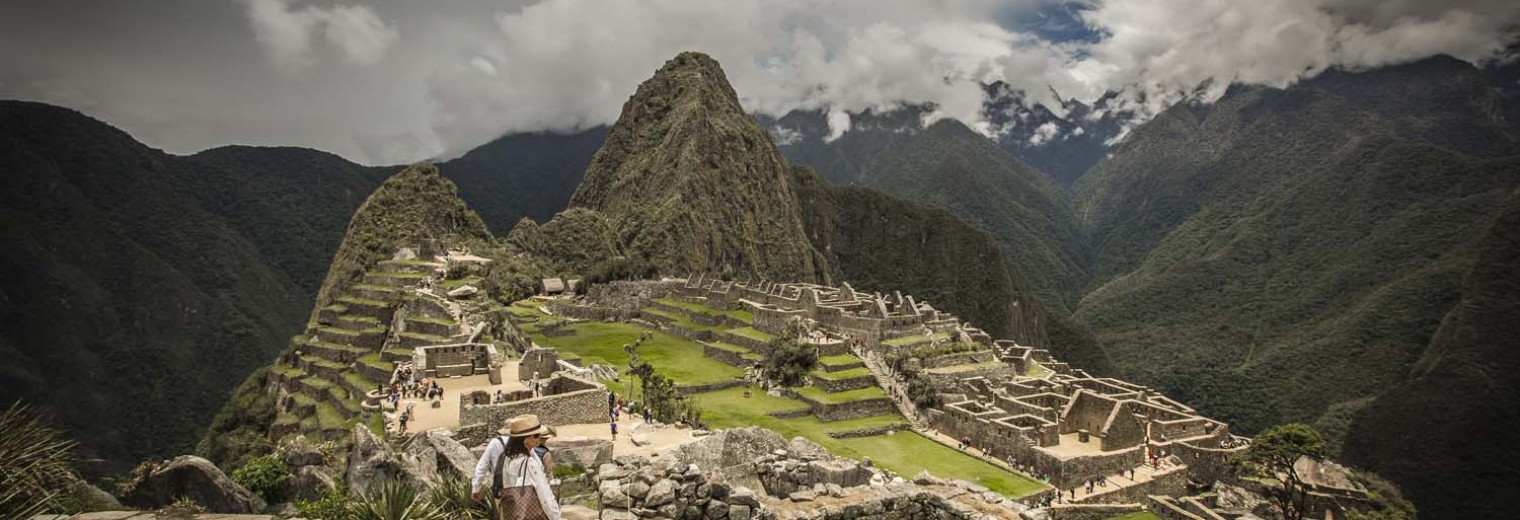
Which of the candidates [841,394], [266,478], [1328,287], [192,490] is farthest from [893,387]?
[1328,287]

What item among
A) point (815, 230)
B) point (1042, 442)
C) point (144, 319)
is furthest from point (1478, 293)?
point (144, 319)

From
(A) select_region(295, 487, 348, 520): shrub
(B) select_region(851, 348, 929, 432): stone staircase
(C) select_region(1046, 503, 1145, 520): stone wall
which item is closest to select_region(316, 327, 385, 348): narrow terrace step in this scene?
(B) select_region(851, 348, 929, 432): stone staircase

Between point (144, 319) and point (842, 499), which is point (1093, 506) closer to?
point (842, 499)

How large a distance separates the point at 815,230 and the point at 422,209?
408 feet

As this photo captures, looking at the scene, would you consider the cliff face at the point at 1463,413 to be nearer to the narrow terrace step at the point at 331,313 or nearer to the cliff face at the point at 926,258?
the cliff face at the point at 926,258

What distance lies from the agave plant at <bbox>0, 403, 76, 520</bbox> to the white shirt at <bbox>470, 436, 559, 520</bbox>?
14.4ft

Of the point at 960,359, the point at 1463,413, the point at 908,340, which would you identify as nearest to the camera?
the point at 960,359

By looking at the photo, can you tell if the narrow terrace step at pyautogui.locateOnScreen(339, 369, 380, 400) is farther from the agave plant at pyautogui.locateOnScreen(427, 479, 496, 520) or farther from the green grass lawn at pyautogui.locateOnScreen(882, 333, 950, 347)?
the green grass lawn at pyautogui.locateOnScreen(882, 333, 950, 347)

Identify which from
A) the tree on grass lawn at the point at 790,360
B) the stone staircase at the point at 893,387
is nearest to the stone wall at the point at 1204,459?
the stone staircase at the point at 893,387

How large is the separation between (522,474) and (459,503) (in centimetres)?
147

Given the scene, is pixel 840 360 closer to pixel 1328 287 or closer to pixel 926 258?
pixel 1328 287

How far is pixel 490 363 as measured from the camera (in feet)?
82.3

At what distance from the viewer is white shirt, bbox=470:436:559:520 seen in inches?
281

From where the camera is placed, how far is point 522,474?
23.6ft
